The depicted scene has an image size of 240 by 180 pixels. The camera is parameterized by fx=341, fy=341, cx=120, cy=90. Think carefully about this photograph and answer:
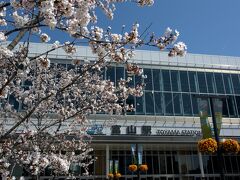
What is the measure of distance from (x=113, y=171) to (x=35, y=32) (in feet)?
89.0

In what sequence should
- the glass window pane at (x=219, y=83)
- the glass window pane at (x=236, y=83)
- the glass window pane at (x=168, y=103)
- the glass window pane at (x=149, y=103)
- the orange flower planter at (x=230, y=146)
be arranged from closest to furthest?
the orange flower planter at (x=230, y=146) → the glass window pane at (x=149, y=103) → the glass window pane at (x=168, y=103) → the glass window pane at (x=219, y=83) → the glass window pane at (x=236, y=83)

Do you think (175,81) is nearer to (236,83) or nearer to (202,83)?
(202,83)

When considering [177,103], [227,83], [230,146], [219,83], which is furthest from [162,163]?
[230,146]

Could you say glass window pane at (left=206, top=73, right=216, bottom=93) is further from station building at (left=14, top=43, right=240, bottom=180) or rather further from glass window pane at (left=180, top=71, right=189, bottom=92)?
glass window pane at (left=180, top=71, right=189, bottom=92)

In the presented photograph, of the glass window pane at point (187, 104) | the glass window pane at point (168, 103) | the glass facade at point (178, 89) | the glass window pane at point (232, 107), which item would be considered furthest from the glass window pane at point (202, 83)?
the glass window pane at point (168, 103)

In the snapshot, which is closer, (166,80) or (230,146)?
(230,146)

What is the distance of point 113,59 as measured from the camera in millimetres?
5566

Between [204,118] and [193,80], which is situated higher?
[193,80]

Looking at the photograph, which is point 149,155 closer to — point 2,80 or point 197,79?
point 197,79

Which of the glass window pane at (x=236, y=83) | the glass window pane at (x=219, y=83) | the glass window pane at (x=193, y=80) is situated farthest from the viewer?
the glass window pane at (x=236, y=83)

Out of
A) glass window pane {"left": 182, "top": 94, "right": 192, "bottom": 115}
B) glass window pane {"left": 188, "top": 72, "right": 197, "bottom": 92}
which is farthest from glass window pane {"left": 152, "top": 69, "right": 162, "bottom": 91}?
glass window pane {"left": 188, "top": 72, "right": 197, "bottom": 92}

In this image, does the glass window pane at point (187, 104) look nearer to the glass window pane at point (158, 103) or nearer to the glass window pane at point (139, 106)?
the glass window pane at point (158, 103)

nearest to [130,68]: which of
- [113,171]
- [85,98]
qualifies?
[85,98]

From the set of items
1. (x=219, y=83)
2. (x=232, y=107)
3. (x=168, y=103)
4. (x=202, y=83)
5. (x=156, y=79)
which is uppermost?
(x=219, y=83)
